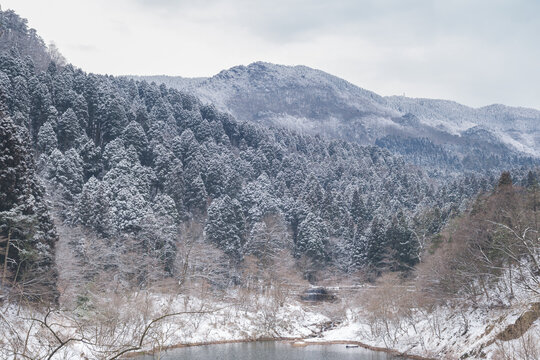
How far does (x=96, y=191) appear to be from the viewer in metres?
59.9

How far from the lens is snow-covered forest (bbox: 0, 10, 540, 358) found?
36125 millimetres

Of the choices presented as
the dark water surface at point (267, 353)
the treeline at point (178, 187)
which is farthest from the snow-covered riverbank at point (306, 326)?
the treeline at point (178, 187)

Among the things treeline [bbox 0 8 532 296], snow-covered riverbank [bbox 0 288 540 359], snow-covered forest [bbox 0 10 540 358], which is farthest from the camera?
treeline [bbox 0 8 532 296]

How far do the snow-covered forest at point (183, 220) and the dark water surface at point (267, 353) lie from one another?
9.92ft

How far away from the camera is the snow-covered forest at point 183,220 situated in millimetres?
36125

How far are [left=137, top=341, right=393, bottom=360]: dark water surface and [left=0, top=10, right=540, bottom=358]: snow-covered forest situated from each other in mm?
3025

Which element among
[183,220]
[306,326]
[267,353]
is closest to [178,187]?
[183,220]

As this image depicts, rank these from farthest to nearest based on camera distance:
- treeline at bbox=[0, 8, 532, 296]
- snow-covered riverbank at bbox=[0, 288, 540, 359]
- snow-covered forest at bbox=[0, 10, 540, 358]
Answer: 1. treeline at bbox=[0, 8, 532, 296]
2. snow-covered forest at bbox=[0, 10, 540, 358]
3. snow-covered riverbank at bbox=[0, 288, 540, 359]

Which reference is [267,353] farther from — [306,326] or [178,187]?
[178,187]

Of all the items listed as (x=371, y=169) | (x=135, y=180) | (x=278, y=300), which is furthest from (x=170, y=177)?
(x=371, y=169)

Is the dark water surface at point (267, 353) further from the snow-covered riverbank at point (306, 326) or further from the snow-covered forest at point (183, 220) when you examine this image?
the snow-covered forest at point (183, 220)

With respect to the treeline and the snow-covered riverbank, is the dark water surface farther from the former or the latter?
the treeline

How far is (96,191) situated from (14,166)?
27228mm

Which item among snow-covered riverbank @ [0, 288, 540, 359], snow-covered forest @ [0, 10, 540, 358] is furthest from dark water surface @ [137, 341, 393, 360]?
snow-covered forest @ [0, 10, 540, 358]
